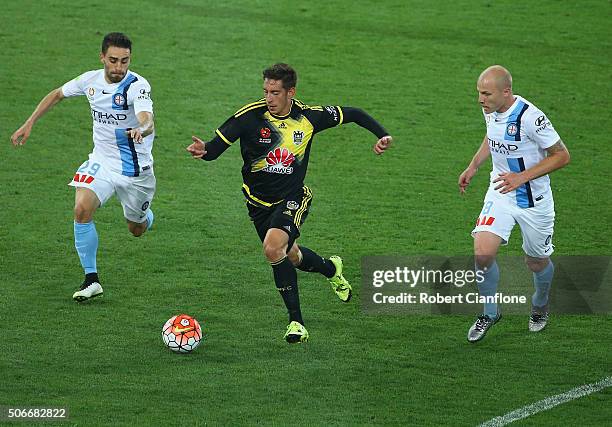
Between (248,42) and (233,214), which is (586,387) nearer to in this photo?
(233,214)

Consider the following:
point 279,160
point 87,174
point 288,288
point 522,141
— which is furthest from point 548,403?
point 87,174

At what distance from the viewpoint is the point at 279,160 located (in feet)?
32.6

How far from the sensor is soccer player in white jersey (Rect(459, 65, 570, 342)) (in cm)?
959

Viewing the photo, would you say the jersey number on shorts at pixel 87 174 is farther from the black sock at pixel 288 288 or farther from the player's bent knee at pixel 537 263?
the player's bent knee at pixel 537 263

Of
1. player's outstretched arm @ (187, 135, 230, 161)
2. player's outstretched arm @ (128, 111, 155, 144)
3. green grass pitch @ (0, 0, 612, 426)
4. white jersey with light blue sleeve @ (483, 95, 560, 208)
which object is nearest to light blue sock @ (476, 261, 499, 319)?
green grass pitch @ (0, 0, 612, 426)

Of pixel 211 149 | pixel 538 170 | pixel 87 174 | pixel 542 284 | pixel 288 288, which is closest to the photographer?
pixel 538 170

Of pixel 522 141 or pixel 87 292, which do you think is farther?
pixel 87 292

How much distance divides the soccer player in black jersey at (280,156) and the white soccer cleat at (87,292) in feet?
5.08

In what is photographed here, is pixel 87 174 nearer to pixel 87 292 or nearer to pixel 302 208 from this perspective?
pixel 87 292

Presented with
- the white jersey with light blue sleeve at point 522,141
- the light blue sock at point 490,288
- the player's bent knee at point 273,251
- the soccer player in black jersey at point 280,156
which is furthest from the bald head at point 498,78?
the player's bent knee at point 273,251

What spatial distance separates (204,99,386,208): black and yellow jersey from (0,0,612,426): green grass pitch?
3.79 ft

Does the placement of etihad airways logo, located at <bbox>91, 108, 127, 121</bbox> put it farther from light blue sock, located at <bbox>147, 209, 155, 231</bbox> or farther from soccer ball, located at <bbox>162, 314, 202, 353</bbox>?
soccer ball, located at <bbox>162, 314, 202, 353</bbox>

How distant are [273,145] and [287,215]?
58 cm

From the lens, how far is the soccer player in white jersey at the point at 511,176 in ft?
31.5
